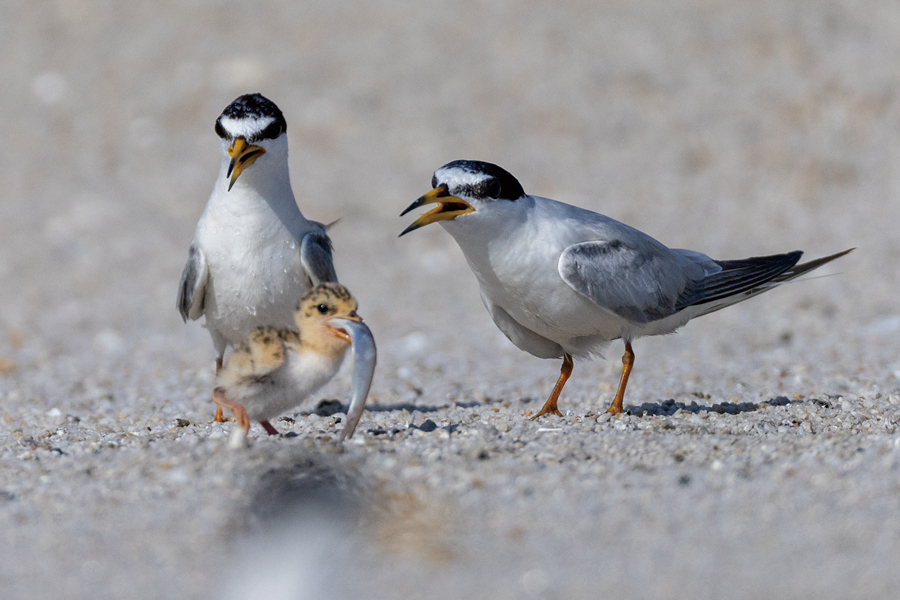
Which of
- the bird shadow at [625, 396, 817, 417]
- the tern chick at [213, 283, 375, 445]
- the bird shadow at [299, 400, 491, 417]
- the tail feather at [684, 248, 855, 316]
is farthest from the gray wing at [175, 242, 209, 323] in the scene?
the tail feather at [684, 248, 855, 316]

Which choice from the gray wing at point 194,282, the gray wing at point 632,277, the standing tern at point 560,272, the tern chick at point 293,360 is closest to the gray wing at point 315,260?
the gray wing at point 194,282

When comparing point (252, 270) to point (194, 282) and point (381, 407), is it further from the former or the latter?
point (381, 407)

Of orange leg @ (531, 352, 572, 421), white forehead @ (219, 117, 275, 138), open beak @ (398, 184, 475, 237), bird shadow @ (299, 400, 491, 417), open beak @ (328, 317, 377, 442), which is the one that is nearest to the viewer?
open beak @ (328, 317, 377, 442)

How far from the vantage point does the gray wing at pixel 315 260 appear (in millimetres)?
5582

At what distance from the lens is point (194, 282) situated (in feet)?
18.4

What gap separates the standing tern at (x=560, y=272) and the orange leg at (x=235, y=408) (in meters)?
1.14

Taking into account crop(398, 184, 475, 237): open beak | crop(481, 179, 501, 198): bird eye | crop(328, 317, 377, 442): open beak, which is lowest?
crop(328, 317, 377, 442): open beak

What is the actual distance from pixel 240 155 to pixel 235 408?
4.71 feet

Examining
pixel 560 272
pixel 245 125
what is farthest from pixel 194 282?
pixel 560 272

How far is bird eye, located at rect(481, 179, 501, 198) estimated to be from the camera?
4988 mm

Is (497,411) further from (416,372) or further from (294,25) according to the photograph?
(294,25)

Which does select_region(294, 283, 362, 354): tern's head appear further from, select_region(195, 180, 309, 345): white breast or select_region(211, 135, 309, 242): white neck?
select_region(211, 135, 309, 242): white neck

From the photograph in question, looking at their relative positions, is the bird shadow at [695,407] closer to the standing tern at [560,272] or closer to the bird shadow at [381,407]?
the standing tern at [560,272]

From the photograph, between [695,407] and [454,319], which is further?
[454,319]
